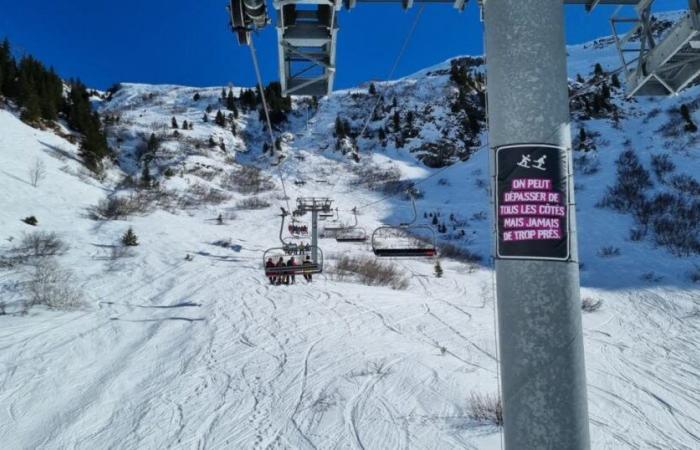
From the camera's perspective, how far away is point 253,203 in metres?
39.1

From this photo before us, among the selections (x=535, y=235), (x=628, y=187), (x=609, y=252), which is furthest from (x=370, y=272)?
(x=628, y=187)

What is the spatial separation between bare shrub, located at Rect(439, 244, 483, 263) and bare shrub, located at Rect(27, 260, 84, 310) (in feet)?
66.3

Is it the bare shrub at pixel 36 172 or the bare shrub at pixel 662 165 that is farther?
the bare shrub at pixel 662 165

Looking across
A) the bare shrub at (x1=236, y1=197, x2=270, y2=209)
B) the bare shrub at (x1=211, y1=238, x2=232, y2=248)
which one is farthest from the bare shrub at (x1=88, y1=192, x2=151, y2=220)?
the bare shrub at (x1=236, y1=197, x2=270, y2=209)

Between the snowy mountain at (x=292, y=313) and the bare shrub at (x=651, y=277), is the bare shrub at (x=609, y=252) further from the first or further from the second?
the bare shrub at (x=651, y=277)

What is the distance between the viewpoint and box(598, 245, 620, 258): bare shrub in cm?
2343

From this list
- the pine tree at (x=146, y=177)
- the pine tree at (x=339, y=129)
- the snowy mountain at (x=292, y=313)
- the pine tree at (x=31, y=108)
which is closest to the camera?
the snowy mountain at (x=292, y=313)

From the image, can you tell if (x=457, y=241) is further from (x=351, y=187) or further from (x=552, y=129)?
(x=552, y=129)

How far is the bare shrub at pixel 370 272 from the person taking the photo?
19.8 metres

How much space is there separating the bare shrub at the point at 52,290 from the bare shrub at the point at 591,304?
56.4 feet

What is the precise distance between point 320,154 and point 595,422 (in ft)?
174

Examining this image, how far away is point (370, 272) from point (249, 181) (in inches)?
1192

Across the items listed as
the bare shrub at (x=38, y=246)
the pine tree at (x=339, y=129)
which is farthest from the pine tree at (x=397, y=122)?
the bare shrub at (x=38, y=246)

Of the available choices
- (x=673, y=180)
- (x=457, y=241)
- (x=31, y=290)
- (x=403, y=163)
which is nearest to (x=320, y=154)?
(x=403, y=163)
